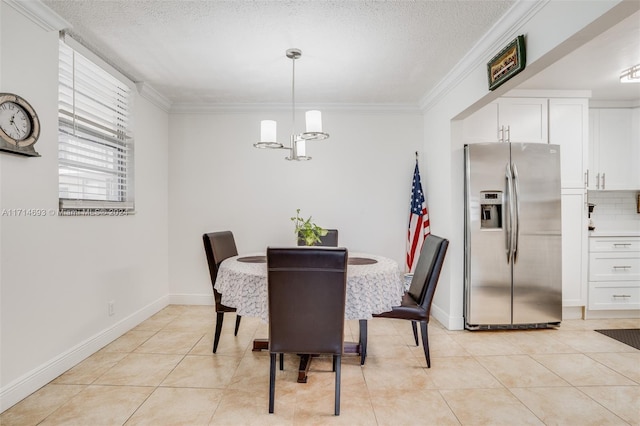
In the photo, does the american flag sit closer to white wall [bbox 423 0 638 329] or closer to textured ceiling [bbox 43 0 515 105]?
white wall [bbox 423 0 638 329]

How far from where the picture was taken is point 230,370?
243 cm

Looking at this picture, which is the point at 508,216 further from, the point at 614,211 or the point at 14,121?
the point at 14,121

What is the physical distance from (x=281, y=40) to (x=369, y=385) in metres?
2.53

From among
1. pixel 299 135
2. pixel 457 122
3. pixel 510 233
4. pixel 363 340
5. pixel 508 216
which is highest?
pixel 457 122

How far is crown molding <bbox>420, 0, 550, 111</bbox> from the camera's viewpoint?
2.06 meters

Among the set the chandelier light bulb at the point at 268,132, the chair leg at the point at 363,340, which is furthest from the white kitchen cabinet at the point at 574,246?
the chandelier light bulb at the point at 268,132

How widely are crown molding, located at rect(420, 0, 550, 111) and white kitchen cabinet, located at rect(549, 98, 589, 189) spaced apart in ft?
3.85

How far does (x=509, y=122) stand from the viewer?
343cm

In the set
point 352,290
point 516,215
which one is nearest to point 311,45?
point 352,290

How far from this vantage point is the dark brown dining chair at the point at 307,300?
1.81 m

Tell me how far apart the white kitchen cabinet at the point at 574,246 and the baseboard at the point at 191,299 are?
3.96m

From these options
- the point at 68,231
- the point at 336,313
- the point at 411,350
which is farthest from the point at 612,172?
the point at 68,231

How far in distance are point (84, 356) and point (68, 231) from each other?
97 centimetres

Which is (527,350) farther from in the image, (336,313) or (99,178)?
(99,178)
